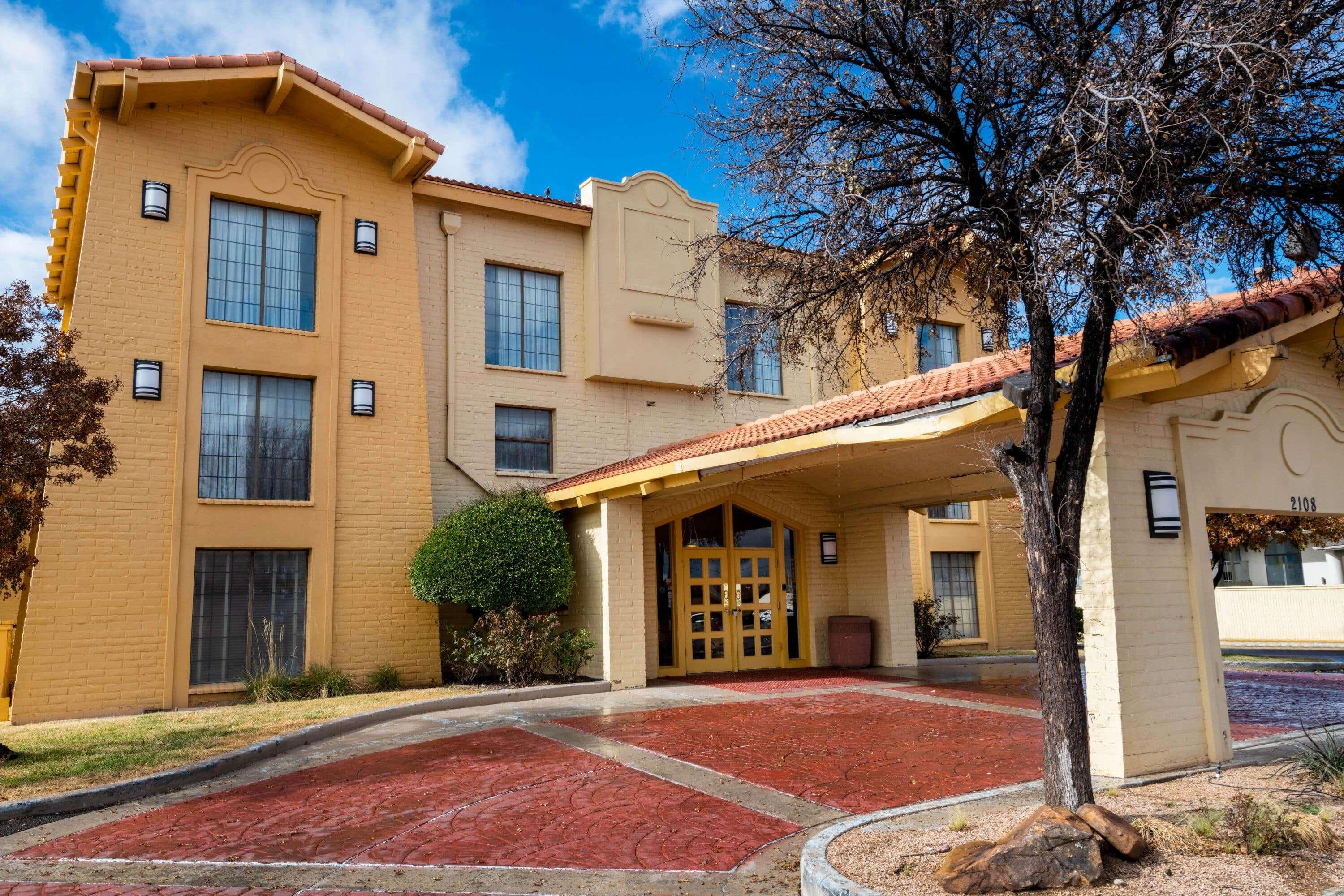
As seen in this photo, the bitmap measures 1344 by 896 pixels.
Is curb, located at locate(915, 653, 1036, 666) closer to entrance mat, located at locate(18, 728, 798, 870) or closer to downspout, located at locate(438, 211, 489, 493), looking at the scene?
downspout, located at locate(438, 211, 489, 493)

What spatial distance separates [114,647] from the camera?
13586 mm

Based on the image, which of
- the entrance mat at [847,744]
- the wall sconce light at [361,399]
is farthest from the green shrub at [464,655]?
the wall sconce light at [361,399]

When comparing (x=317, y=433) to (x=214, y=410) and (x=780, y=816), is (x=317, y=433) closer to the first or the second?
(x=214, y=410)

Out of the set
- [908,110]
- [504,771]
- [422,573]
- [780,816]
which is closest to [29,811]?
[504,771]

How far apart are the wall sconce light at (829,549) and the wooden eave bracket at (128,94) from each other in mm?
13476

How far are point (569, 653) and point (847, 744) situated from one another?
6.32 m

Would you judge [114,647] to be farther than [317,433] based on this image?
No

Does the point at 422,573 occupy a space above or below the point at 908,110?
below

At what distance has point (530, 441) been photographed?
718 inches

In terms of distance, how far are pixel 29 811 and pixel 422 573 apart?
7665mm

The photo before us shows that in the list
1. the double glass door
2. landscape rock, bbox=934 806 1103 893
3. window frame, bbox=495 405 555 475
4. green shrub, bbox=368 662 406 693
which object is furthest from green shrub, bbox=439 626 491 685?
landscape rock, bbox=934 806 1103 893

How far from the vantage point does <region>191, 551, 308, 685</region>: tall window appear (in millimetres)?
14414

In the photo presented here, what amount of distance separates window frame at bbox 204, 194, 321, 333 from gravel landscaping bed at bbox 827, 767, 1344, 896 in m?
12.8

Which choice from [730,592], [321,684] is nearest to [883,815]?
[321,684]
